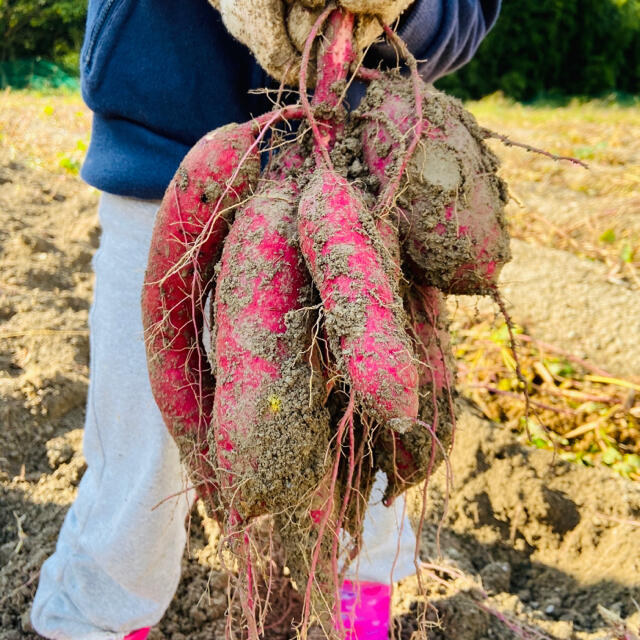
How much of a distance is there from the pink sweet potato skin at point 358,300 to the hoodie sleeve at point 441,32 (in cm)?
36

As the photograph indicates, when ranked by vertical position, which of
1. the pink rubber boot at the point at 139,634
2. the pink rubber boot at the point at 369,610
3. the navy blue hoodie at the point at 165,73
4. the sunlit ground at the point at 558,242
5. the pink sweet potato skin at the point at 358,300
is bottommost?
the pink rubber boot at the point at 139,634

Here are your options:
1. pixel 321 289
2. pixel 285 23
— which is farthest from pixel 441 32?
pixel 321 289

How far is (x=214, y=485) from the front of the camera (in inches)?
38.9

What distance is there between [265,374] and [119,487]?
630mm

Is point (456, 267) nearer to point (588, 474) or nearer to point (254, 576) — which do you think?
point (254, 576)

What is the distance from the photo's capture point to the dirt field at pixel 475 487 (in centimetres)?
156

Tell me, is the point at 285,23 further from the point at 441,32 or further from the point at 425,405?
the point at 425,405

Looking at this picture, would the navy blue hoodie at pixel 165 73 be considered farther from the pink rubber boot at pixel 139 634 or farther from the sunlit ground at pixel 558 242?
the pink rubber boot at pixel 139 634

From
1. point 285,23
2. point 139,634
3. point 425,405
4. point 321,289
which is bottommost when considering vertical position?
point 139,634

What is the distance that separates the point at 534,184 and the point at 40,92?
8994 millimetres

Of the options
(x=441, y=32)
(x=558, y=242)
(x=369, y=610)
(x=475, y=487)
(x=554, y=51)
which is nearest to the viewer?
(x=441, y=32)

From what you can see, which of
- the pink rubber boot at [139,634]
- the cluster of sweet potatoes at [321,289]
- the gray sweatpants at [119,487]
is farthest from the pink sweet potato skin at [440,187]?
the pink rubber boot at [139,634]

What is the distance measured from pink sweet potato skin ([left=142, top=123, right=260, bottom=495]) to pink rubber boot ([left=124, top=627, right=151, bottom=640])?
57 centimetres

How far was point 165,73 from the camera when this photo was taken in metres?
1.12
